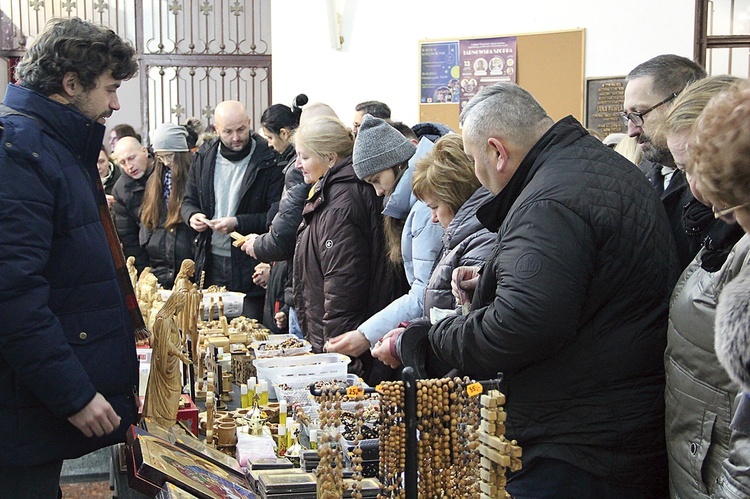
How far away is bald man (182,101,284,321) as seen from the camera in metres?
5.12

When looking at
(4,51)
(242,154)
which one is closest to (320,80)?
(242,154)

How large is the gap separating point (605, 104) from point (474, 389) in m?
4.90

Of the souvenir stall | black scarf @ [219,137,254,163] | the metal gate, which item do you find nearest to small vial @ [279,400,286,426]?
the souvenir stall

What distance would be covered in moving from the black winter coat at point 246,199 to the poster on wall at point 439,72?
2.03 meters

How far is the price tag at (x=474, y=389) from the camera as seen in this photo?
1676mm

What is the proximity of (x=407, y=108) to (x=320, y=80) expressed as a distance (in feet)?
2.78

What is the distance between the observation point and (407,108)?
23.0ft

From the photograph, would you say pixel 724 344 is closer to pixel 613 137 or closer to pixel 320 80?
pixel 613 137

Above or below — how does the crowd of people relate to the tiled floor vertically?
above

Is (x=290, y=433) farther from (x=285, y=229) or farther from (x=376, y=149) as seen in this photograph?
(x=285, y=229)

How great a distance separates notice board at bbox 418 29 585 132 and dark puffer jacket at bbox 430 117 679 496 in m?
4.33

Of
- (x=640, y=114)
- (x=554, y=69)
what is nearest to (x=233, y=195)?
(x=554, y=69)

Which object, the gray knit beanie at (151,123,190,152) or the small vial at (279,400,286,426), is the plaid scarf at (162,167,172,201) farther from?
the small vial at (279,400,286,426)

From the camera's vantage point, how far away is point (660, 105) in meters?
2.55
